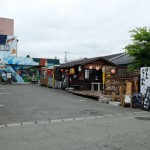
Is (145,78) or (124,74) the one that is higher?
(124,74)

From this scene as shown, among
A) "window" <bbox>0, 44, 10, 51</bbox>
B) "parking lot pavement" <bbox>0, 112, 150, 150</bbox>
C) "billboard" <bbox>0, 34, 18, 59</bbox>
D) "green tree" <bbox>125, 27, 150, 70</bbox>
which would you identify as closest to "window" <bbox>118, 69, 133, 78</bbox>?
"green tree" <bbox>125, 27, 150, 70</bbox>

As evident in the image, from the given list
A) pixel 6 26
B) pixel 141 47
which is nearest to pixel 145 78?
pixel 141 47

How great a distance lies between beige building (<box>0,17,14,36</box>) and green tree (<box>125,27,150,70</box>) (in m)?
49.5

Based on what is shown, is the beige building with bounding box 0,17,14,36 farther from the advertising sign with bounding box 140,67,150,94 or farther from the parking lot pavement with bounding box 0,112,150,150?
the parking lot pavement with bounding box 0,112,150,150

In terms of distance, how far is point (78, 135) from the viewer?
7.08 m

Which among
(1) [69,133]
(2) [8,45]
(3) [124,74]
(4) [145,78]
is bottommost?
(1) [69,133]

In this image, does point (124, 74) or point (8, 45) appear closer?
point (124, 74)

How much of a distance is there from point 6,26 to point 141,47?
5076 cm

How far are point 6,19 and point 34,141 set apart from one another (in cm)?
5806

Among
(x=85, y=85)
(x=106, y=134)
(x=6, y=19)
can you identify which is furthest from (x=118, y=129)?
(x=6, y=19)

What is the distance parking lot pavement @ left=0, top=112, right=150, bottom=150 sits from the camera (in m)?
5.91

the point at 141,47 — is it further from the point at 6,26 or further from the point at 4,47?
the point at 6,26

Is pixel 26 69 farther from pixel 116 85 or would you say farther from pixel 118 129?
pixel 118 129

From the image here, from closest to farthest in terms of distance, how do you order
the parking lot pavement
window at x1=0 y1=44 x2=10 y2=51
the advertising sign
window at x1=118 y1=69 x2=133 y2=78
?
the parking lot pavement → the advertising sign → window at x1=118 y1=69 x2=133 y2=78 → window at x1=0 y1=44 x2=10 y2=51
